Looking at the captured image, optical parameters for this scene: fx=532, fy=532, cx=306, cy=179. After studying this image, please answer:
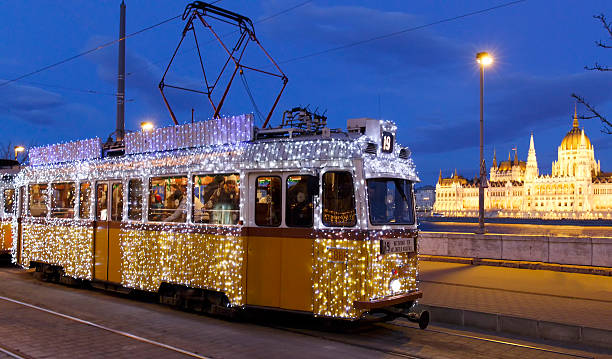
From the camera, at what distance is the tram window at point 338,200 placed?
8500 mm

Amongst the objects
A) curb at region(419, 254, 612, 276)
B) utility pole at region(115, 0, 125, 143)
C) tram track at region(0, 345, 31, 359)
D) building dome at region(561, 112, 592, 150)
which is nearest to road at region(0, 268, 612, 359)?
tram track at region(0, 345, 31, 359)

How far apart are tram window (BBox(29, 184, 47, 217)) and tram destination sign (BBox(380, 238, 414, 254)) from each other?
1052 cm

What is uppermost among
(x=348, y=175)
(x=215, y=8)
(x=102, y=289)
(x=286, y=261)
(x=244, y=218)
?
(x=215, y=8)

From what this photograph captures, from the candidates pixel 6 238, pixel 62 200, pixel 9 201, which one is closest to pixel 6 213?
pixel 9 201

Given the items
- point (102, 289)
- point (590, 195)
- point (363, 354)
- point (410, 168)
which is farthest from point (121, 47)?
point (590, 195)

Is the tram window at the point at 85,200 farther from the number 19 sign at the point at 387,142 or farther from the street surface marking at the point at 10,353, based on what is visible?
the number 19 sign at the point at 387,142

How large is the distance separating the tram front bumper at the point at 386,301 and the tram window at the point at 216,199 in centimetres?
277

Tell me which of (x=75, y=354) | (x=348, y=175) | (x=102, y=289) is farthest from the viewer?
(x=102, y=289)

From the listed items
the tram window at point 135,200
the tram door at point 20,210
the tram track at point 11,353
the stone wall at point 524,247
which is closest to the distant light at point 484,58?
the stone wall at point 524,247

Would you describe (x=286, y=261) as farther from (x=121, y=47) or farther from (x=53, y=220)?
(x=121, y=47)

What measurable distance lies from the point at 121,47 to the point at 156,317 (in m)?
12.0

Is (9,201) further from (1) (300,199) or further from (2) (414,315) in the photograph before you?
(2) (414,315)

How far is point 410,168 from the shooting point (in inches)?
384

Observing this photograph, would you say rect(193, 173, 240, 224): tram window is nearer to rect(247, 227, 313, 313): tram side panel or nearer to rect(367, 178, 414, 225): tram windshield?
rect(247, 227, 313, 313): tram side panel
